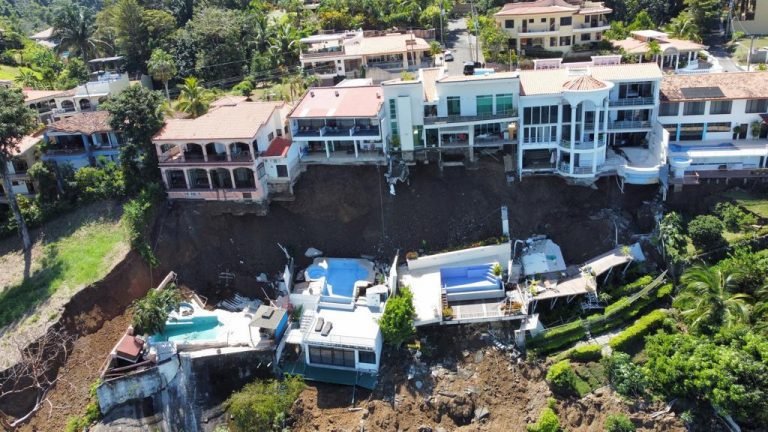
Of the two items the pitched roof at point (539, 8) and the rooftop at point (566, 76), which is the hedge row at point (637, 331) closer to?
the rooftop at point (566, 76)

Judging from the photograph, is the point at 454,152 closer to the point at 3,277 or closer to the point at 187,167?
the point at 187,167

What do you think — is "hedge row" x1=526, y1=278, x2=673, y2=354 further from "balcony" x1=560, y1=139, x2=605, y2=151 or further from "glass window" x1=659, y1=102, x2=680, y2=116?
"glass window" x1=659, y1=102, x2=680, y2=116

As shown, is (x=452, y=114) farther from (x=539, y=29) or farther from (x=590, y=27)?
(x=590, y=27)

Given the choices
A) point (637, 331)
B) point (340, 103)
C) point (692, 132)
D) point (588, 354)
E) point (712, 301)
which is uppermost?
point (340, 103)

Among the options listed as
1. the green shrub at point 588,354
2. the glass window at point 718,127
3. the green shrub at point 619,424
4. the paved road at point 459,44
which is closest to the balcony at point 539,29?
the paved road at point 459,44

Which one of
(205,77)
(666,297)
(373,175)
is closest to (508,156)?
(373,175)

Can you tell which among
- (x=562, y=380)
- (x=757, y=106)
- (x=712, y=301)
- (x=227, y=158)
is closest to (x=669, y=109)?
(x=757, y=106)
